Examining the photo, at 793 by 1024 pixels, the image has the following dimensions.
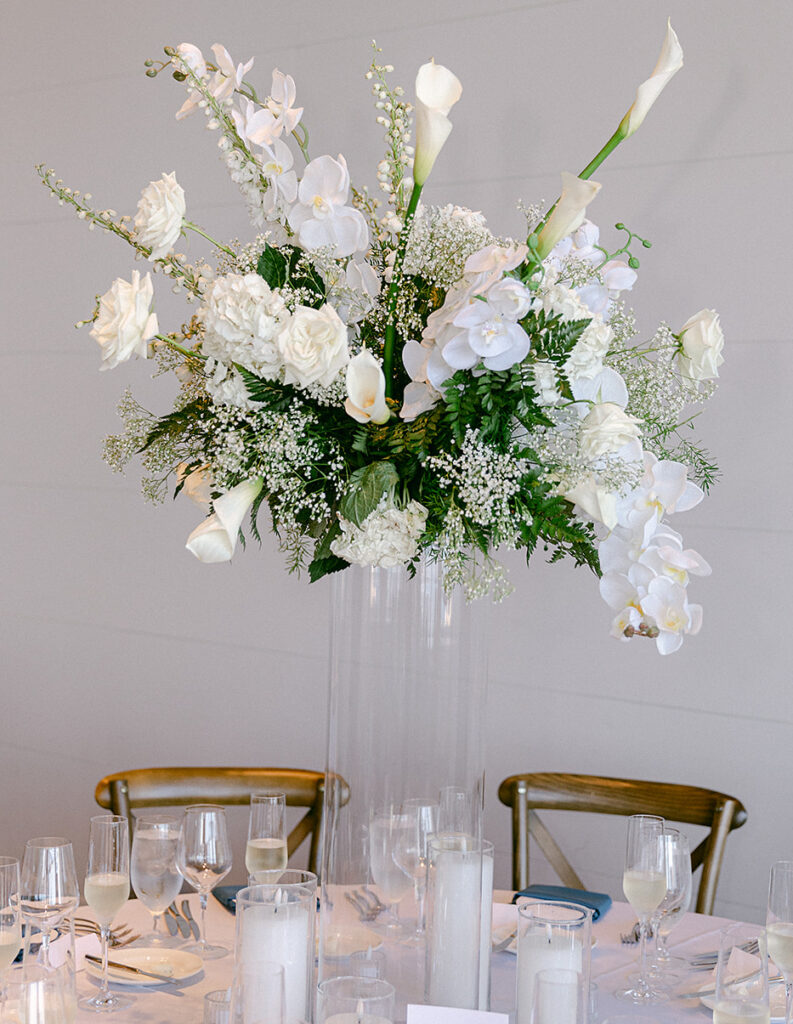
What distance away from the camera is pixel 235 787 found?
7.54 ft

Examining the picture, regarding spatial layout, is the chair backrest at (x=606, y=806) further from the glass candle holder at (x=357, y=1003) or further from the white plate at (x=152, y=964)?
the glass candle holder at (x=357, y=1003)

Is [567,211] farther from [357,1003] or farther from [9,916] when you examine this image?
[9,916]

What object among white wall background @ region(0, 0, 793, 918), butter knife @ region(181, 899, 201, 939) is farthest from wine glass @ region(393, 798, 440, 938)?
white wall background @ region(0, 0, 793, 918)

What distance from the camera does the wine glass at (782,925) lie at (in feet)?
4.23

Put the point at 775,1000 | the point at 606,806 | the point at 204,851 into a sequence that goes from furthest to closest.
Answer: the point at 606,806
the point at 204,851
the point at 775,1000

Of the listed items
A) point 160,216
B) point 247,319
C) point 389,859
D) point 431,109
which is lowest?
point 389,859

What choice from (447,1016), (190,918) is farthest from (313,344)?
(190,918)

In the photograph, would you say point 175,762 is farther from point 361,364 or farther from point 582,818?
point 361,364

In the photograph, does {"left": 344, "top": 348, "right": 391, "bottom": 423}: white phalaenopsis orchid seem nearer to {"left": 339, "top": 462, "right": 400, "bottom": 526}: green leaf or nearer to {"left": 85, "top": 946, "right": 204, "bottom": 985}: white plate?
{"left": 339, "top": 462, "right": 400, "bottom": 526}: green leaf

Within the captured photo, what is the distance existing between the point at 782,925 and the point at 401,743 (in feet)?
1.64

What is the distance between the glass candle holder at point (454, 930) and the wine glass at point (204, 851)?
1.39 feet

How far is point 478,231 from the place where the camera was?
130 centimetres

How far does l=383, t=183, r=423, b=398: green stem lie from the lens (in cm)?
127

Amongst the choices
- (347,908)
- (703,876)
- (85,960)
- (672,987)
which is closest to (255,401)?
(347,908)
